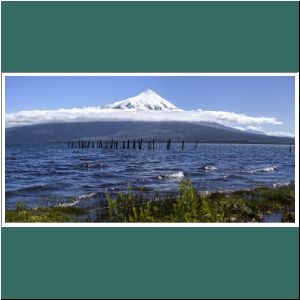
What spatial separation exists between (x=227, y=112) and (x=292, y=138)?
995 mm

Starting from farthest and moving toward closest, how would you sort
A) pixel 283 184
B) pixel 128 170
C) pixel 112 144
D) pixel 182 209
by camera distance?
pixel 112 144 < pixel 128 170 < pixel 283 184 < pixel 182 209

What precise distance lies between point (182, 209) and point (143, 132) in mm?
1342

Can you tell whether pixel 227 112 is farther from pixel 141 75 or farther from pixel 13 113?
pixel 13 113

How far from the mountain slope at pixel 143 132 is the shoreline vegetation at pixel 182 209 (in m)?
0.77

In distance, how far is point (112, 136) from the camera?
8859 millimetres

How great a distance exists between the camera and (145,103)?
→ 28.0 feet

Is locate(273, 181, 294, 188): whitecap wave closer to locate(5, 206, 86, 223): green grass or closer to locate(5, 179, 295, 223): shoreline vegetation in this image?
locate(5, 179, 295, 223): shoreline vegetation

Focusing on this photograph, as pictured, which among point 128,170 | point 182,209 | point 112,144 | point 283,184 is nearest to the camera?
point 182,209

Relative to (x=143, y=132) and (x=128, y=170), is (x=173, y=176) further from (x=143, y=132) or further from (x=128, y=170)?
(x=143, y=132)

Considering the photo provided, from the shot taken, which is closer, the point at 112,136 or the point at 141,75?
the point at 141,75

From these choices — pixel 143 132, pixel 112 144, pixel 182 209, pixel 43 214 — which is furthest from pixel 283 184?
pixel 43 214

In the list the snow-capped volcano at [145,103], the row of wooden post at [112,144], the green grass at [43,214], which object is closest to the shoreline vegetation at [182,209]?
the green grass at [43,214]

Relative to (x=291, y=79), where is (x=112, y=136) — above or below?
below

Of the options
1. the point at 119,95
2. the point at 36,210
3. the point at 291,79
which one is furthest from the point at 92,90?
the point at 291,79
